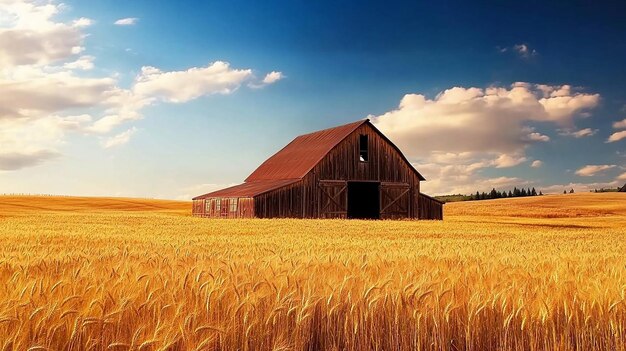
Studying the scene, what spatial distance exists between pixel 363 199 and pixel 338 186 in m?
7.02

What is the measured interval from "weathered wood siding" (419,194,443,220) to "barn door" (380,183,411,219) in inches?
61.0

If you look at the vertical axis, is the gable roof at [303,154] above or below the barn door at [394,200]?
above

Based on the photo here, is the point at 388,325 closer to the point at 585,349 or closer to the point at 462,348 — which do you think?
the point at 462,348

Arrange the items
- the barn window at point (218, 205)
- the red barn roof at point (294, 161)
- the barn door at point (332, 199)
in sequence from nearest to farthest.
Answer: the barn door at point (332, 199) → the red barn roof at point (294, 161) → the barn window at point (218, 205)

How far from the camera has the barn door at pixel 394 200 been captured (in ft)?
171

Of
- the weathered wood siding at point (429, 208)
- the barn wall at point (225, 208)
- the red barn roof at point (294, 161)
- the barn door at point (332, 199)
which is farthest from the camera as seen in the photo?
the weathered wood siding at point (429, 208)

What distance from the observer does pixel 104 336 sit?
442 centimetres

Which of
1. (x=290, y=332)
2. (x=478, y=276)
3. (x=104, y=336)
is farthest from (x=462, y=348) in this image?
(x=104, y=336)

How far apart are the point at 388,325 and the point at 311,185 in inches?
1732

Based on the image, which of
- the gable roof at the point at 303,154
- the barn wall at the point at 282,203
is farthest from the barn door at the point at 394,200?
the barn wall at the point at 282,203

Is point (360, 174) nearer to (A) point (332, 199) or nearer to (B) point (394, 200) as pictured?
(A) point (332, 199)

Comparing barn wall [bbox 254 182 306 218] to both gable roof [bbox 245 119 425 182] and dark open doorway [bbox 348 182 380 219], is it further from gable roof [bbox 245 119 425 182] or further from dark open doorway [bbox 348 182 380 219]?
dark open doorway [bbox 348 182 380 219]

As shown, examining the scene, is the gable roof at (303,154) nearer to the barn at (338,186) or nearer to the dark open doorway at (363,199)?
the barn at (338,186)

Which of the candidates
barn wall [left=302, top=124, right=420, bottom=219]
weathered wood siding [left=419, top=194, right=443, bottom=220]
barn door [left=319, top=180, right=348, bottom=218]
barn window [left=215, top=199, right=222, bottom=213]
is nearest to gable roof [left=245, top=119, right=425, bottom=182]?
barn wall [left=302, top=124, right=420, bottom=219]
